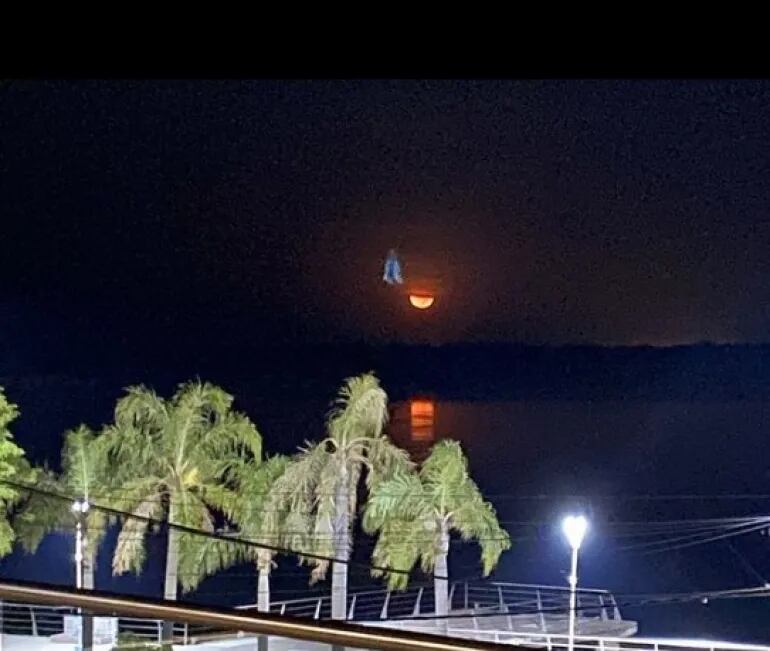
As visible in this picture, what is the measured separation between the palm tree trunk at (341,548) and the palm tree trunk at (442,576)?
0.29 metres

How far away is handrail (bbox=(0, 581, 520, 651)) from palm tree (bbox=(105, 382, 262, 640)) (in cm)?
248

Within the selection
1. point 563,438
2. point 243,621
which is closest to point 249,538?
point 563,438

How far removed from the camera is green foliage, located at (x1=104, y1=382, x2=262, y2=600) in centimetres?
363

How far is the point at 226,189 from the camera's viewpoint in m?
3.87

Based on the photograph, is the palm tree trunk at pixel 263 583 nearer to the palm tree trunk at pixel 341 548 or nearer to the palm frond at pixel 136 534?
the palm tree trunk at pixel 341 548

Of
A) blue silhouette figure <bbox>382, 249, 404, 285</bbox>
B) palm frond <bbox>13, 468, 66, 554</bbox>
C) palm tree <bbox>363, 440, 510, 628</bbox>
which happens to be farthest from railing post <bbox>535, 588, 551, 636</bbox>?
palm frond <bbox>13, 468, 66, 554</bbox>

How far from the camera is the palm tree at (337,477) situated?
3.61 meters

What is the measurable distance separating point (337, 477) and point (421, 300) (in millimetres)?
667

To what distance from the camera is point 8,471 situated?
3.62 m

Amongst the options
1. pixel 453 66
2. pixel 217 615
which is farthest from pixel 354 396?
pixel 217 615

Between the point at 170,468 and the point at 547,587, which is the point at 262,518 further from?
the point at 547,587

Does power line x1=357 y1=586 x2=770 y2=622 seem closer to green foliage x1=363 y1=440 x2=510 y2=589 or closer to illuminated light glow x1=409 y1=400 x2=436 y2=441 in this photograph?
green foliage x1=363 y1=440 x2=510 y2=589

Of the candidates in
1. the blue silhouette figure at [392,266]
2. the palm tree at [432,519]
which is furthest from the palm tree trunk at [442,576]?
the blue silhouette figure at [392,266]

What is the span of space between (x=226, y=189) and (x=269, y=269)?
0.31 metres
